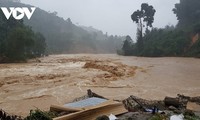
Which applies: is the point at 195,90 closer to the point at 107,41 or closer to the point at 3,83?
the point at 3,83

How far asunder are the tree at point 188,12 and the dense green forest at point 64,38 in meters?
36.8

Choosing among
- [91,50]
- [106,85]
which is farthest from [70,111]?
[91,50]

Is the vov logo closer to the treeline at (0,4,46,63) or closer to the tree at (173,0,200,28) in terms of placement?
the treeline at (0,4,46,63)

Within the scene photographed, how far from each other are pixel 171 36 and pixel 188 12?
8.67 metres

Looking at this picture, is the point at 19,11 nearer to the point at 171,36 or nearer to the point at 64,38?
the point at 171,36

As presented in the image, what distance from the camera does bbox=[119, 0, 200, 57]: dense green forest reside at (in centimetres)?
4354

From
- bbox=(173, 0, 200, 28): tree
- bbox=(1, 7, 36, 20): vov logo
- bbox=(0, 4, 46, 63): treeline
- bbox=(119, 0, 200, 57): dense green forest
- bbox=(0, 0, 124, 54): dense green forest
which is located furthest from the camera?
bbox=(0, 0, 124, 54): dense green forest

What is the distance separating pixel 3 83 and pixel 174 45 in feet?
105

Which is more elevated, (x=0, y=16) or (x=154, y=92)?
(x=0, y=16)

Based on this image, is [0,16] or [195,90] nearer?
[195,90]

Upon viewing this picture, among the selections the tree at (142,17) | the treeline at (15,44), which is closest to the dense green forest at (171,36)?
the tree at (142,17)

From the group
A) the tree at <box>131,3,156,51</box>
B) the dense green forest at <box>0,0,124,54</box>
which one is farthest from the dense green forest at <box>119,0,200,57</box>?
the dense green forest at <box>0,0,124,54</box>

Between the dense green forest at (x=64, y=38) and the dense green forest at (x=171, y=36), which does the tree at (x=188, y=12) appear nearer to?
the dense green forest at (x=171, y=36)

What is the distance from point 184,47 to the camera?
4375 cm
